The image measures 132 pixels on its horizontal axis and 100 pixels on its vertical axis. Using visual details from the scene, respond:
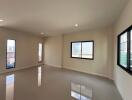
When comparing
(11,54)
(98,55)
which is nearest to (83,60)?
(98,55)

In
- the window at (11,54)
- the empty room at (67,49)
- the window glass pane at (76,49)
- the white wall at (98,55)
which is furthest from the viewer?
the window glass pane at (76,49)

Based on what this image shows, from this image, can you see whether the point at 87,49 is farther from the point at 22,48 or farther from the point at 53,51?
the point at 22,48

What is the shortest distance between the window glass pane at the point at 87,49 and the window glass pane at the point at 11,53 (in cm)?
445

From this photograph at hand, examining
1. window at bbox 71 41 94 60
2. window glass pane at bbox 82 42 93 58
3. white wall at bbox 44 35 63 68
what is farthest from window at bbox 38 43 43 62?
window glass pane at bbox 82 42 93 58

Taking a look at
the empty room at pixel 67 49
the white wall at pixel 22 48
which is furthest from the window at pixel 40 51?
the white wall at pixel 22 48

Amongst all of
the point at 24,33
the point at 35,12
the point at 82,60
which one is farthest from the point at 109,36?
the point at 24,33

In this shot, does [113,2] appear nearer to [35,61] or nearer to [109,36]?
[109,36]

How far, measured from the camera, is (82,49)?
739 centimetres

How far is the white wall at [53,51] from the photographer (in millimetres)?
9050

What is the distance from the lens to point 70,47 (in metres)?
8.16

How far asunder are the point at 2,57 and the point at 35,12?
400 centimetres

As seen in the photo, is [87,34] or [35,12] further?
[87,34]

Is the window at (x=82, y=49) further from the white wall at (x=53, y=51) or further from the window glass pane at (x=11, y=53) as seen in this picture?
the window glass pane at (x=11, y=53)

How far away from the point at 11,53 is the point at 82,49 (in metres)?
4.49
